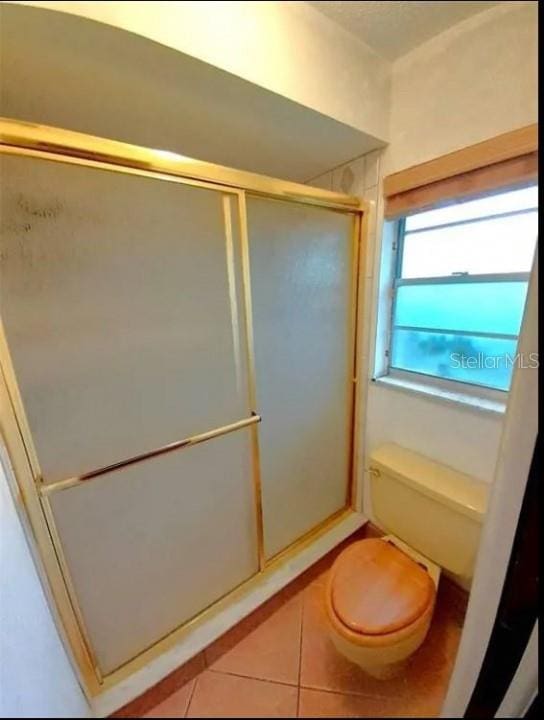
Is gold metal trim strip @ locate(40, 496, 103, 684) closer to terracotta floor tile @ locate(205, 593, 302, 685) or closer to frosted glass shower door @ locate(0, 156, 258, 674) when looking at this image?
frosted glass shower door @ locate(0, 156, 258, 674)

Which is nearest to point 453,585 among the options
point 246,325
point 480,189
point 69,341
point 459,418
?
point 459,418

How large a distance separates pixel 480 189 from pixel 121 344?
1181 millimetres

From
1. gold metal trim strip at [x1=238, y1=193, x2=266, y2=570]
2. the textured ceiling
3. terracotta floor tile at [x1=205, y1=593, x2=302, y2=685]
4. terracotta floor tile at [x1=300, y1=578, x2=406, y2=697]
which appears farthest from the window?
terracotta floor tile at [x1=205, y1=593, x2=302, y2=685]

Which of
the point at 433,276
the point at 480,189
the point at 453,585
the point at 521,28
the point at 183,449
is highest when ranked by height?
the point at 521,28

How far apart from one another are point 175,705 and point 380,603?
30.0 inches

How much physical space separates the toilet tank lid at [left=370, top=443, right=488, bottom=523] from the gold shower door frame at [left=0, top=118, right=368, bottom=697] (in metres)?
0.54

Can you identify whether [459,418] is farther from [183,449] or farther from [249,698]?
[249,698]

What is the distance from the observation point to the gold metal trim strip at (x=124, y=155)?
64cm

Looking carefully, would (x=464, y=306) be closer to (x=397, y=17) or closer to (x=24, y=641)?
(x=397, y=17)

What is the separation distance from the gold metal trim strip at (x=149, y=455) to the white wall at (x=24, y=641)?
9cm

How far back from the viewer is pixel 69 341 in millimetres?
755

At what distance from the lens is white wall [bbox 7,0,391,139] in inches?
25.6

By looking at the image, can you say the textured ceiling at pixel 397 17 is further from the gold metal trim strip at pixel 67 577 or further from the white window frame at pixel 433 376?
the gold metal trim strip at pixel 67 577

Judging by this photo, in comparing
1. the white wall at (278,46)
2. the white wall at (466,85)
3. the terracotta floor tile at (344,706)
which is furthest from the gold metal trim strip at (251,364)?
the white wall at (466,85)
